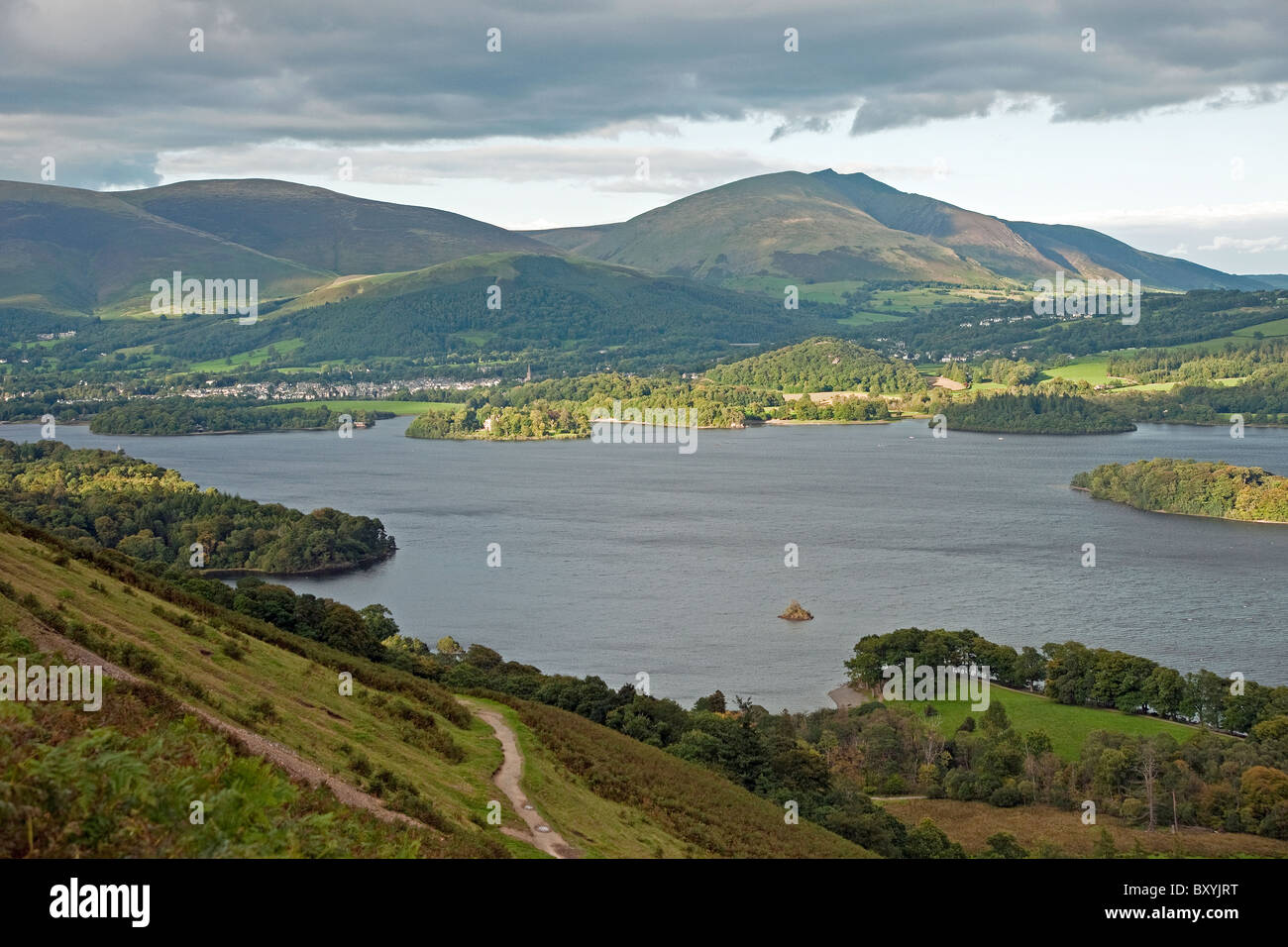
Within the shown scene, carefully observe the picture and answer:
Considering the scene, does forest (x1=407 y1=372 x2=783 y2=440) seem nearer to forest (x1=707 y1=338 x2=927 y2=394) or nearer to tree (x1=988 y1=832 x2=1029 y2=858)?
forest (x1=707 y1=338 x2=927 y2=394)

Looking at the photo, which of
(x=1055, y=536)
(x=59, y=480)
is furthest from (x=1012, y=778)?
(x=59, y=480)

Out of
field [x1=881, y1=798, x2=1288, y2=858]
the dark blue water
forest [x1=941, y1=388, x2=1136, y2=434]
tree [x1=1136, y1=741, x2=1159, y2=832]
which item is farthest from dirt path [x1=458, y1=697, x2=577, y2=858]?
forest [x1=941, y1=388, x2=1136, y2=434]

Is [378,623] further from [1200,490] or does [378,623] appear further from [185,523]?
[1200,490]

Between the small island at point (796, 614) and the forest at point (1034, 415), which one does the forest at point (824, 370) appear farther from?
the small island at point (796, 614)
